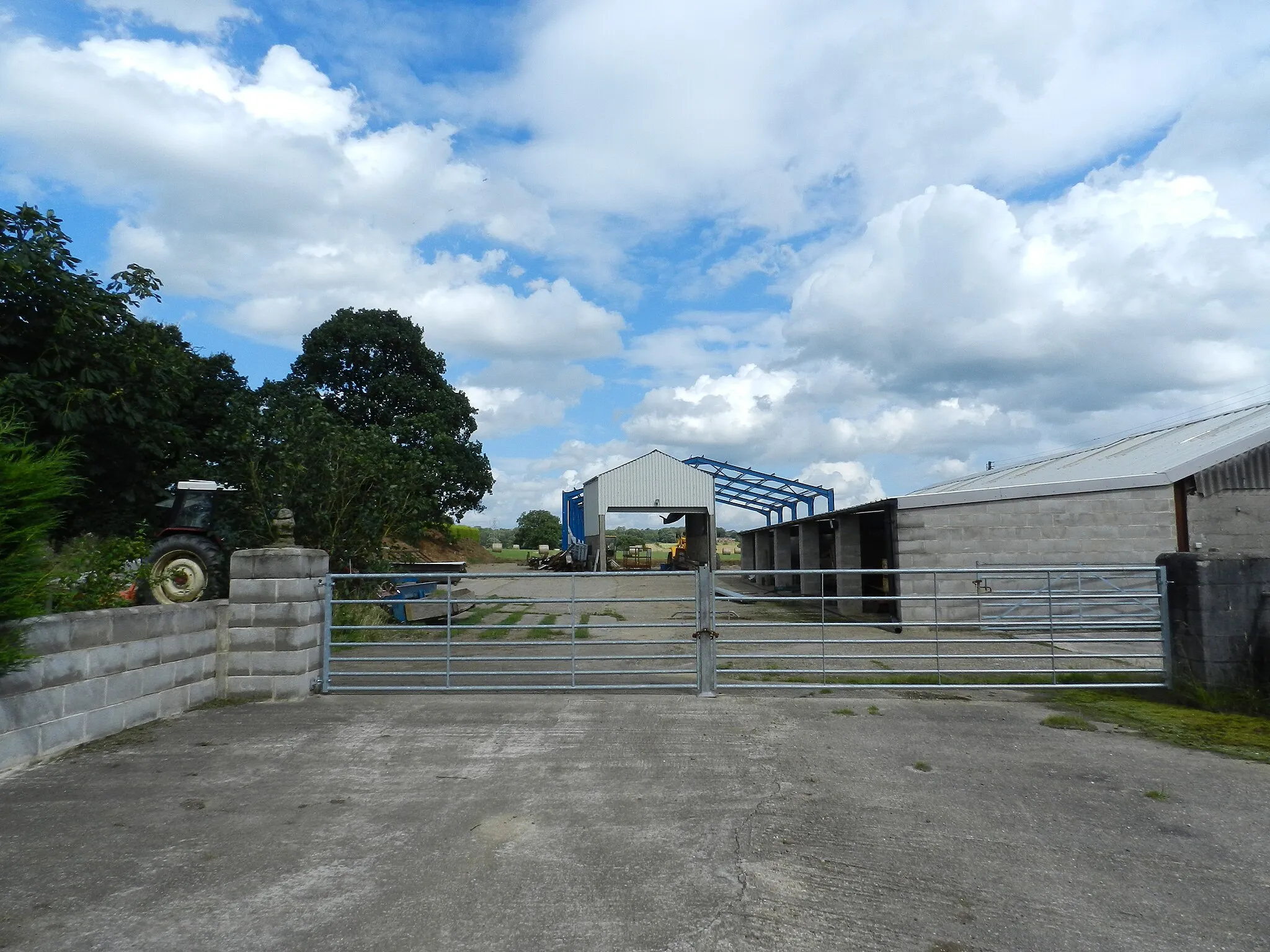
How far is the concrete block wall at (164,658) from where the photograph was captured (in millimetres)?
6219

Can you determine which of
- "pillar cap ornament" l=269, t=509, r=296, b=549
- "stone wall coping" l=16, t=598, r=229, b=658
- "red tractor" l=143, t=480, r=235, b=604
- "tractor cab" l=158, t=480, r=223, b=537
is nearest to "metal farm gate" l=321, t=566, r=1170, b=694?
"pillar cap ornament" l=269, t=509, r=296, b=549

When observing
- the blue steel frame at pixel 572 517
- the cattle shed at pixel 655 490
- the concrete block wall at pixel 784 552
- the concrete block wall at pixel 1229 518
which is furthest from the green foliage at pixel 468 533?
the concrete block wall at pixel 1229 518

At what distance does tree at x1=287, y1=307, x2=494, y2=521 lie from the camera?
3744 centimetres

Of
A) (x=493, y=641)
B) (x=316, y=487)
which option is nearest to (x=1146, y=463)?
(x=493, y=641)

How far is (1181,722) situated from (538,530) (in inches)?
3159

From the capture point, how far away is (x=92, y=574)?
751cm

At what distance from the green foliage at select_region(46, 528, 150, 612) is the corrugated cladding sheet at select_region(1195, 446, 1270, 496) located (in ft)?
52.9

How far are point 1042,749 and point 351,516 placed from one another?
38.9 ft

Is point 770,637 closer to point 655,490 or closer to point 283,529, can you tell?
point 283,529

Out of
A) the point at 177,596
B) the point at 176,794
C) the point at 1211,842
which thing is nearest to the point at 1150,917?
the point at 1211,842

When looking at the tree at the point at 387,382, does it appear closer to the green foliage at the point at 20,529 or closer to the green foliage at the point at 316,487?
the green foliage at the point at 316,487

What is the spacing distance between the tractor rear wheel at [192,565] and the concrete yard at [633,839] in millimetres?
6898

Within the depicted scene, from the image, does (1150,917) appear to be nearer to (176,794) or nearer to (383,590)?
(176,794)

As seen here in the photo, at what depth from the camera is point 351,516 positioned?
1525cm
